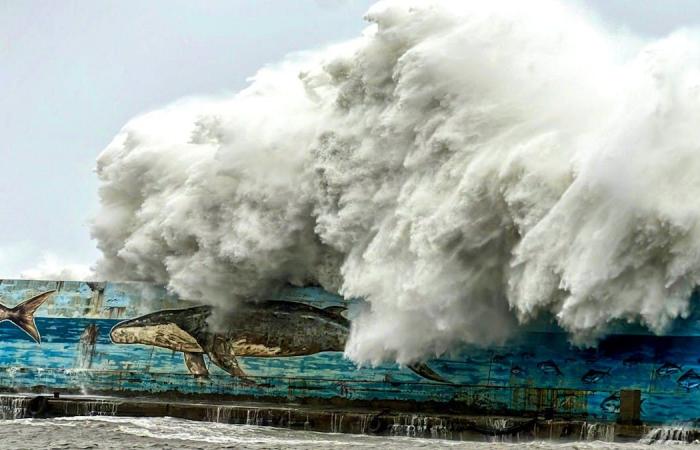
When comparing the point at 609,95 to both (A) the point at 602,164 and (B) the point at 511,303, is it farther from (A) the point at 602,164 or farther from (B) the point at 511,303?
(B) the point at 511,303

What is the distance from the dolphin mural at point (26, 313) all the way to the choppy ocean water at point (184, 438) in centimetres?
488

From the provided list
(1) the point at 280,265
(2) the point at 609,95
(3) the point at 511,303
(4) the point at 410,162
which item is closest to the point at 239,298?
(1) the point at 280,265

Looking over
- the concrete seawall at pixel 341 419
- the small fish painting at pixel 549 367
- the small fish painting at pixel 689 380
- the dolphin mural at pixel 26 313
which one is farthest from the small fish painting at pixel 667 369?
the dolphin mural at pixel 26 313

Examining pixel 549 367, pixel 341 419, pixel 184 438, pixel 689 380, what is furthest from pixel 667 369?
pixel 184 438

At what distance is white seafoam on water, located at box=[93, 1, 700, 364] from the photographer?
18484 mm

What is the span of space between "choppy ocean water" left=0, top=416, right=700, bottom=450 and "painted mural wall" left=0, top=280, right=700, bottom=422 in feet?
7.62

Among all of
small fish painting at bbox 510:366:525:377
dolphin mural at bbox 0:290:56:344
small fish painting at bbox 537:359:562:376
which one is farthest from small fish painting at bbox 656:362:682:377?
dolphin mural at bbox 0:290:56:344

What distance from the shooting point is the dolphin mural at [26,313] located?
2702 centimetres

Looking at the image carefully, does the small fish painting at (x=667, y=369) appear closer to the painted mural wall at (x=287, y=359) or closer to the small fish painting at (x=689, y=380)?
the painted mural wall at (x=287, y=359)

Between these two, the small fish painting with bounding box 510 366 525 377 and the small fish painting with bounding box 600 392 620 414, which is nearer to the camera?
the small fish painting with bounding box 600 392 620 414

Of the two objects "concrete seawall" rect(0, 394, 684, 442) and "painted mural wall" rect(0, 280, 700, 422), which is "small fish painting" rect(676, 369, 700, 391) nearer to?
"painted mural wall" rect(0, 280, 700, 422)

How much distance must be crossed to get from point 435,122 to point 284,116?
4919 millimetres

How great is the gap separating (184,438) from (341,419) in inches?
134

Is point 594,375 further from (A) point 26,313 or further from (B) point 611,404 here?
(A) point 26,313
